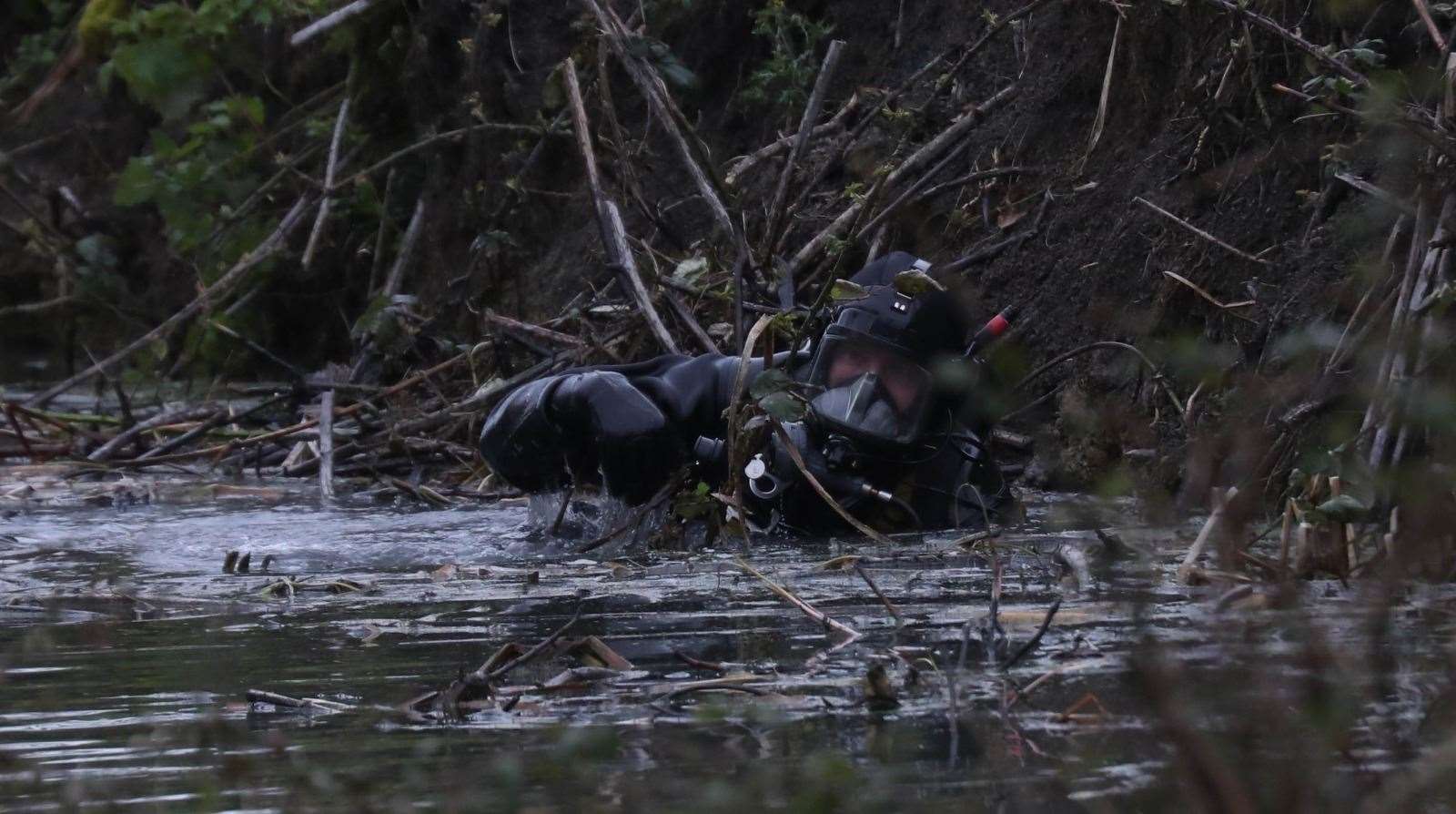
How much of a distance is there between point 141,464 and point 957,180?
328cm

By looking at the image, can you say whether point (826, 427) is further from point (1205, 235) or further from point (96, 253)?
point (96, 253)

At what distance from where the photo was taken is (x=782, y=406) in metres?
4.27

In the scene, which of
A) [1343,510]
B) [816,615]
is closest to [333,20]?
[816,615]

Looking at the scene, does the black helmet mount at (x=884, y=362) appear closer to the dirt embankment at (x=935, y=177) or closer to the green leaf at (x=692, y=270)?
the dirt embankment at (x=935, y=177)

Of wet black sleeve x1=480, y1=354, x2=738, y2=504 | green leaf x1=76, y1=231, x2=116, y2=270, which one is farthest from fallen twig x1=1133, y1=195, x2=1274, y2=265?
green leaf x1=76, y1=231, x2=116, y2=270

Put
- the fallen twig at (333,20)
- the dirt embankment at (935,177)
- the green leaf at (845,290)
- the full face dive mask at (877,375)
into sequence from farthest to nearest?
the fallen twig at (333,20) → the dirt embankment at (935,177) → the full face dive mask at (877,375) → the green leaf at (845,290)

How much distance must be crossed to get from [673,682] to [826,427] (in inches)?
86.2

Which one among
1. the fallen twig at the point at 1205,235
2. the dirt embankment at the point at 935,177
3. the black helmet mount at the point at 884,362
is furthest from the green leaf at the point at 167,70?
the black helmet mount at the point at 884,362

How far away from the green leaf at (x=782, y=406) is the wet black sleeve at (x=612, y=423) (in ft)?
1.72

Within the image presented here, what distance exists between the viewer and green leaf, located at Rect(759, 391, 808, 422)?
427 cm

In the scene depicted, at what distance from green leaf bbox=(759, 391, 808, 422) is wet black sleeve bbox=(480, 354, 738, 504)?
53 centimetres

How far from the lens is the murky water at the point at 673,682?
188 cm

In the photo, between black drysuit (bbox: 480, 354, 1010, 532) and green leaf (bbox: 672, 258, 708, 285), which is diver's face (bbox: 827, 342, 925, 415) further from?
green leaf (bbox: 672, 258, 708, 285)

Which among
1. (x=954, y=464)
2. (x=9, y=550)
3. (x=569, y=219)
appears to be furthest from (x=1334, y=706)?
(x=569, y=219)
